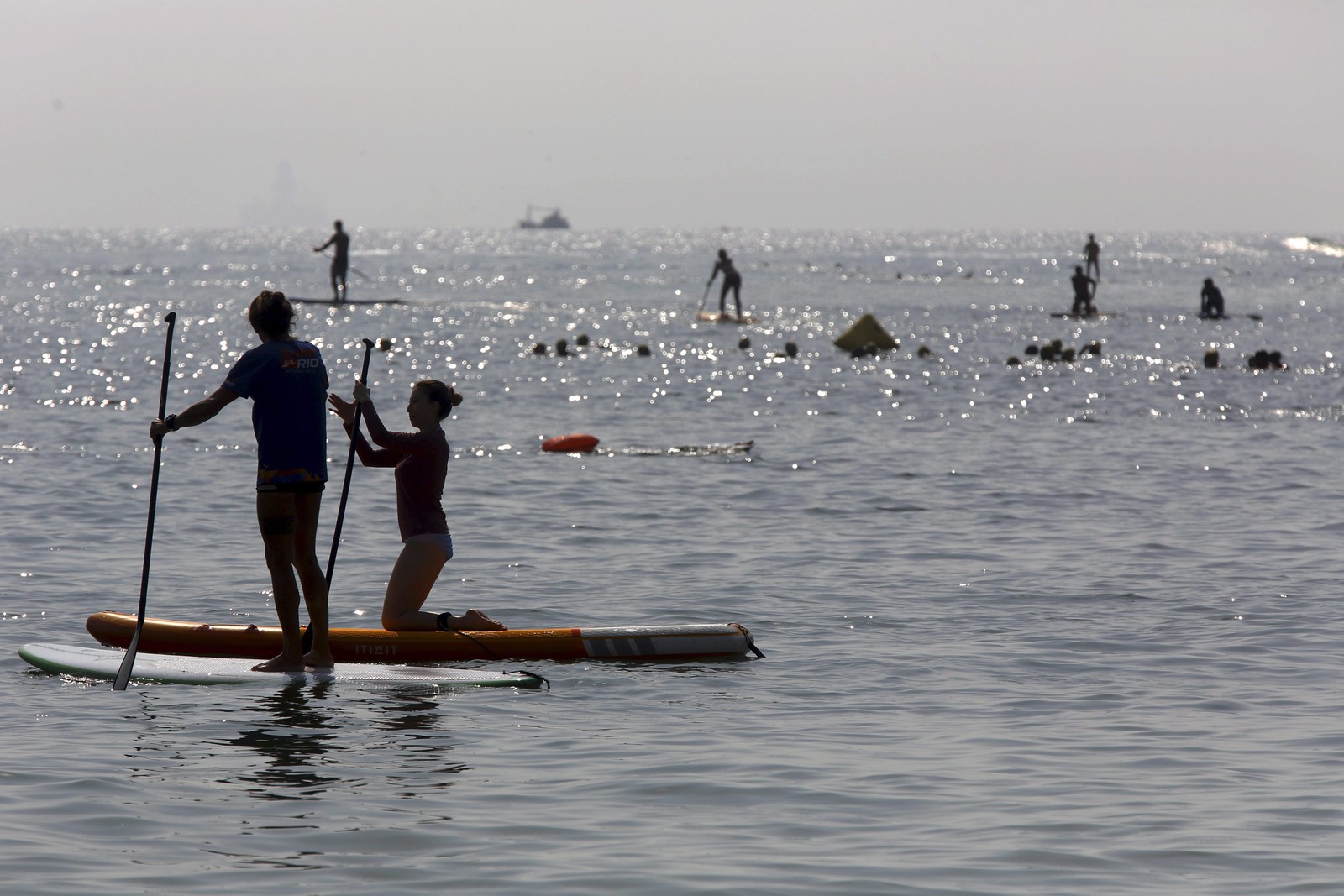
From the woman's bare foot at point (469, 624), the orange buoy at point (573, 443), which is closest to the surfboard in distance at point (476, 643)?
the woman's bare foot at point (469, 624)

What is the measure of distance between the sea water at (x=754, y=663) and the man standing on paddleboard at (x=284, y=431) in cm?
83

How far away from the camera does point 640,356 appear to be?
38.8 m

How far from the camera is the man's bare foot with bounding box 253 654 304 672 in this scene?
9.59m

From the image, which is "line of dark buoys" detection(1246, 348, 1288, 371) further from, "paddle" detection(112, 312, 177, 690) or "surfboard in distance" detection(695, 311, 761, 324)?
"paddle" detection(112, 312, 177, 690)

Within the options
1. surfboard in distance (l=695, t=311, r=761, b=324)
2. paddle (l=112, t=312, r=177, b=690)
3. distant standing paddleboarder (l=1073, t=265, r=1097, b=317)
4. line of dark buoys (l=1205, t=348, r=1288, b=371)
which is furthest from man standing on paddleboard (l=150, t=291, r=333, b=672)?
distant standing paddleboarder (l=1073, t=265, r=1097, b=317)

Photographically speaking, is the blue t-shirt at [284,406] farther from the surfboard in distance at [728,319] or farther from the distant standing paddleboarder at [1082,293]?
the distant standing paddleboarder at [1082,293]

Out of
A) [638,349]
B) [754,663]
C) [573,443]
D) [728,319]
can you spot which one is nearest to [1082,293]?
[728,319]

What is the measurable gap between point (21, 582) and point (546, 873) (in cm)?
773

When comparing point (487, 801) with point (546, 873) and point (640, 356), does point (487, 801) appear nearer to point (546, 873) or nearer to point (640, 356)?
point (546, 873)

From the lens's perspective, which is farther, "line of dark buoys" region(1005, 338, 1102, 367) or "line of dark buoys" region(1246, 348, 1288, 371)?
"line of dark buoys" region(1005, 338, 1102, 367)

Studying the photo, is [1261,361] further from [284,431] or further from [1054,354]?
[284,431]

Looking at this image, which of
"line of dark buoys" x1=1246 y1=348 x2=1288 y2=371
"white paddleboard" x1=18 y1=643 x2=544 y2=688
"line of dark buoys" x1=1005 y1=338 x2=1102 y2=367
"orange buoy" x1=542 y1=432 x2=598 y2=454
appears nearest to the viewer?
"white paddleboard" x1=18 y1=643 x2=544 y2=688

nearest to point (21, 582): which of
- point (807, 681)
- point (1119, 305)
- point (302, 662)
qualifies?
point (302, 662)

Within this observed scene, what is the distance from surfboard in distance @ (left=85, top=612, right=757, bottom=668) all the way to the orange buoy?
1148 centimetres
